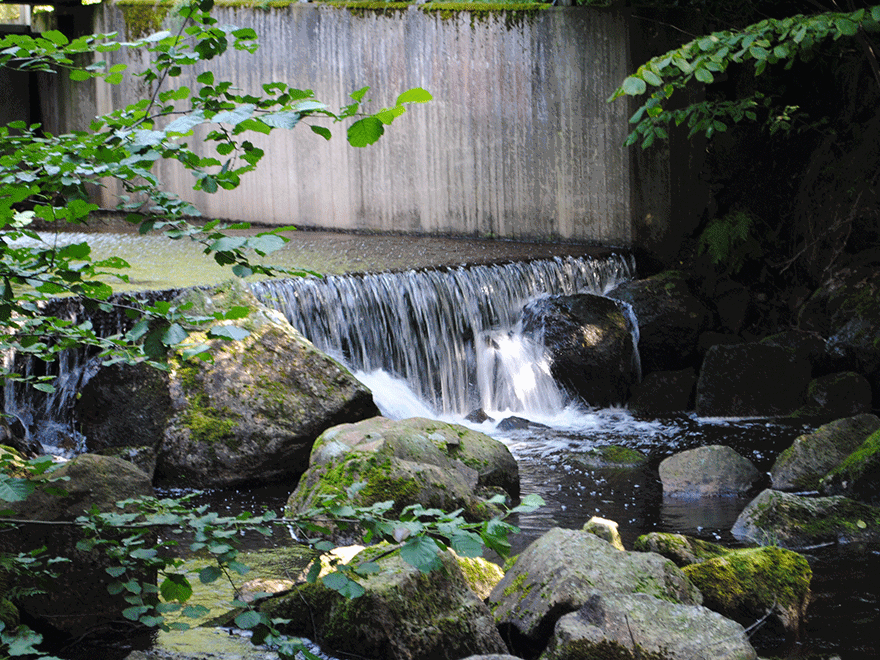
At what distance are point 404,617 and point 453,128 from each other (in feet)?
28.5

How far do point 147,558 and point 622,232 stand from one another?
9.03 meters

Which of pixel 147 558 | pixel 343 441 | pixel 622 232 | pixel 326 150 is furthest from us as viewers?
pixel 326 150

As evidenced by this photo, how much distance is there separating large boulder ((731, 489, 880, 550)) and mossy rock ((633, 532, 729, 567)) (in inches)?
23.4

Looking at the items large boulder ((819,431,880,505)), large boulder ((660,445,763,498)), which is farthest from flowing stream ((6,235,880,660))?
large boulder ((819,431,880,505))

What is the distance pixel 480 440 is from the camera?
5.65 meters

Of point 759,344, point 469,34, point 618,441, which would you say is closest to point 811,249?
point 759,344

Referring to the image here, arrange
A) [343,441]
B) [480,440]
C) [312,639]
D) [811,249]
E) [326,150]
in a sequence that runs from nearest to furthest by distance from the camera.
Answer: [312,639] < [343,441] < [480,440] < [811,249] < [326,150]

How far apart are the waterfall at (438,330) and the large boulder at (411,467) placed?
285cm

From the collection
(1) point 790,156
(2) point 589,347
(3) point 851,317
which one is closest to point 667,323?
(2) point 589,347

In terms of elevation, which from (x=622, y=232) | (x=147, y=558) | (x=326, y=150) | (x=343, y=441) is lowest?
(x=343, y=441)

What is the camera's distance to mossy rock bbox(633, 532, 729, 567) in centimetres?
410

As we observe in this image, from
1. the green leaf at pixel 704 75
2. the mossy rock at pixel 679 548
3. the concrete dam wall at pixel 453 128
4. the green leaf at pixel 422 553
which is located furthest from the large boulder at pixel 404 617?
the concrete dam wall at pixel 453 128

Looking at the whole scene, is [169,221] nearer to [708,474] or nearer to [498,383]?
[708,474]

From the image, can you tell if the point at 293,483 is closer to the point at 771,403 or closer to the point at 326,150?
the point at 771,403
